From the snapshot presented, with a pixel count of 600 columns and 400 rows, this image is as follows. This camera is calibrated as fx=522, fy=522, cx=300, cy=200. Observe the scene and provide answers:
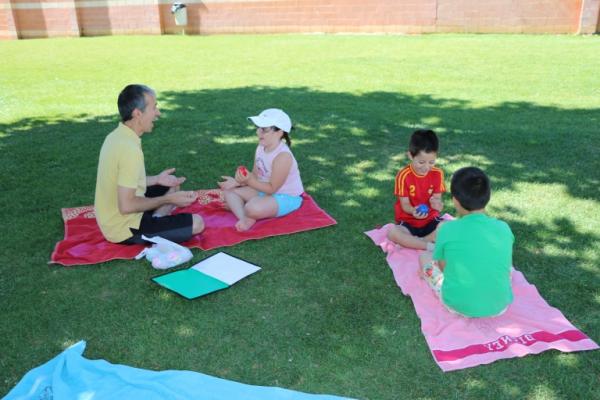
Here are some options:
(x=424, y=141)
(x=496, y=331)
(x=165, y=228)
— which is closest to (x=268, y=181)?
(x=165, y=228)

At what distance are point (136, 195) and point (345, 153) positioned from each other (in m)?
3.30

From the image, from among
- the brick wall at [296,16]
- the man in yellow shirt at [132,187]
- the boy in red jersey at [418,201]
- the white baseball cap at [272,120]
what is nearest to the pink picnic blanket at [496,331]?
the boy in red jersey at [418,201]

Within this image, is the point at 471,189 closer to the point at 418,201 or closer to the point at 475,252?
the point at 475,252

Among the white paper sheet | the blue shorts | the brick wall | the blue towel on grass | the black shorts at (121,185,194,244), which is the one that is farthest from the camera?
the brick wall

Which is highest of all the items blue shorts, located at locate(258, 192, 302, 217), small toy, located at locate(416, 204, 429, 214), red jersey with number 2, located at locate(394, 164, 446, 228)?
red jersey with number 2, located at locate(394, 164, 446, 228)

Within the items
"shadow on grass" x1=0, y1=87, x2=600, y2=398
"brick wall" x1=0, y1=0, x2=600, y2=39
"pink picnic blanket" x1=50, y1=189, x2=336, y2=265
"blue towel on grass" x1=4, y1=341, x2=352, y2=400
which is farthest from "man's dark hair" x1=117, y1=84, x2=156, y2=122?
"brick wall" x1=0, y1=0, x2=600, y2=39

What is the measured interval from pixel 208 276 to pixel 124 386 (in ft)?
4.25

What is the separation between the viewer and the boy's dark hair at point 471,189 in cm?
335

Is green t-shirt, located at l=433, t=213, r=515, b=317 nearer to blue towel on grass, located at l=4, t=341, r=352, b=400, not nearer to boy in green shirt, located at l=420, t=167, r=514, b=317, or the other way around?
boy in green shirt, located at l=420, t=167, r=514, b=317

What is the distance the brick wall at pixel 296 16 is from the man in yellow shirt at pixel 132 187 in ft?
55.2

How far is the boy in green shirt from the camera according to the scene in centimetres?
335

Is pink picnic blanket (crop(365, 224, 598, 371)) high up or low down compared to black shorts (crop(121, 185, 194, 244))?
down

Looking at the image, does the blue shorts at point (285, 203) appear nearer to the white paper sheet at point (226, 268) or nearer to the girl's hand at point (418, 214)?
the white paper sheet at point (226, 268)

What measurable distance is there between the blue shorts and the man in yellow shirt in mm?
816
